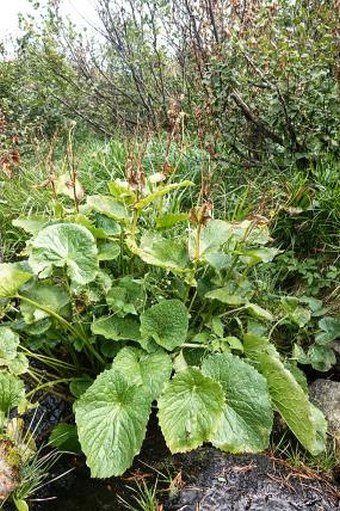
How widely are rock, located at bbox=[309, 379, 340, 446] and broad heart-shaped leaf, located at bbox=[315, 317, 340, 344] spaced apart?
17cm

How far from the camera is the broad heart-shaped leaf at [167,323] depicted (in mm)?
1704

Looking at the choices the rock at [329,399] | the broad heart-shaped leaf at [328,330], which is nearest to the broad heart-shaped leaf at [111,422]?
the rock at [329,399]

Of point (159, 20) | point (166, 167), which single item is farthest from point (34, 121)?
point (166, 167)

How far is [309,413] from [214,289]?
0.60 metres

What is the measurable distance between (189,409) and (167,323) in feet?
1.15

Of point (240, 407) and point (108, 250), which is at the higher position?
point (108, 250)

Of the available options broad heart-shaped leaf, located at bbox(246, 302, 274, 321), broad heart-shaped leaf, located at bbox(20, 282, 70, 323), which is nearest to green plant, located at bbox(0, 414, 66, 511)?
broad heart-shaped leaf, located at bbox(20, 282, 70, 323)

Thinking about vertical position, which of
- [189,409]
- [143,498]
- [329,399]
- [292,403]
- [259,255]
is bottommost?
[329,399]

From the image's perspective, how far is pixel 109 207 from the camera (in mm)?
1923

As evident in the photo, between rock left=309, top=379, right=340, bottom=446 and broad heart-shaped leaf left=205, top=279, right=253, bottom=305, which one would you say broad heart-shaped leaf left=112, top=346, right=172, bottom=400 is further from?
rock left=309, top=379, right=340, bottom=446

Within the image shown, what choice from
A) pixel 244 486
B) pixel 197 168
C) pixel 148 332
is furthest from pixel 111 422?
pixel 197 168

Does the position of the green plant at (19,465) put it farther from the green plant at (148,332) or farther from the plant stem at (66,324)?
the plant stem at (66,324)

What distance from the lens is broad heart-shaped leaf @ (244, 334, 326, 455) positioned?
1.61 metres

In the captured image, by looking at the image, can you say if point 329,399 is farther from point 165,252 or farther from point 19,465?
point 19,465
